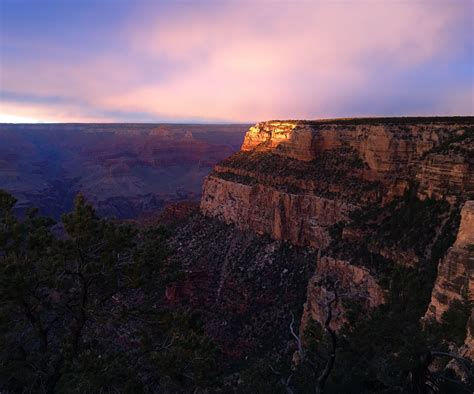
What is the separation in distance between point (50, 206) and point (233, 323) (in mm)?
88045

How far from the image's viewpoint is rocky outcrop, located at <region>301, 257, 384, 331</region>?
24781 millimetres

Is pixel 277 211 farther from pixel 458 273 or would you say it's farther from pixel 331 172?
pixel 458 273

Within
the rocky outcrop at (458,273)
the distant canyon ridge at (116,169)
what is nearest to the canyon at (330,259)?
the rocky outcrop at (458,273)

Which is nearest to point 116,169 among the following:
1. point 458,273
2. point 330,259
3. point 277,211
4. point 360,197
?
point 277,211

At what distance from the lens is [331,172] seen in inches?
1539

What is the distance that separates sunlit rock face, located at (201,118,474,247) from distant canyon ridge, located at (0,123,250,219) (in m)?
53.8

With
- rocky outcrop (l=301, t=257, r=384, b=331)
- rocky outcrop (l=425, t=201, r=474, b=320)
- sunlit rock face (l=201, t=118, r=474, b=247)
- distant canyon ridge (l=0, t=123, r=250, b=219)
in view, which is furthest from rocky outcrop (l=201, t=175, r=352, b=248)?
distant canyon ridge (l=0, t=123, r=250, b=219)

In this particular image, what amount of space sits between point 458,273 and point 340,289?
36.2 feet

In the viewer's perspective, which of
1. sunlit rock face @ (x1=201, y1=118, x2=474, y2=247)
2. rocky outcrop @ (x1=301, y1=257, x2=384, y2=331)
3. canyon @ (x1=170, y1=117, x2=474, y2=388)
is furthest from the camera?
sunlit rock face @ (x1=201, y1=118, x2=474, y2=247)

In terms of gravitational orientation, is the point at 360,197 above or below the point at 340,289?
above

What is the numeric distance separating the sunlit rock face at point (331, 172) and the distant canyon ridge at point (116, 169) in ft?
176

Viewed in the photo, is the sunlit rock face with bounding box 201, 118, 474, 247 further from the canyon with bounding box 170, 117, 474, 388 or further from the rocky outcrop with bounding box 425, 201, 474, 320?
the rocky outcrop with bounding box 425, 201, 474, 320

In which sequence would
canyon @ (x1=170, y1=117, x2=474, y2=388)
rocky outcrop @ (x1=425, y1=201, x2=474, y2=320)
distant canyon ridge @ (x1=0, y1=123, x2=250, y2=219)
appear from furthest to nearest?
distant canyon ridge @ (x1=0, y1=123, x2=250, y2=219)
canyon @ (x1=170, y1=117, x2=474, y2=388)
rocky outcrop @ (x1=425, y1=201, x2=474, y2=320)

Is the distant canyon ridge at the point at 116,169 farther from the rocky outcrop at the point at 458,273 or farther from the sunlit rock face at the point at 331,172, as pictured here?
the rocky outcrop at the point at 458,273
